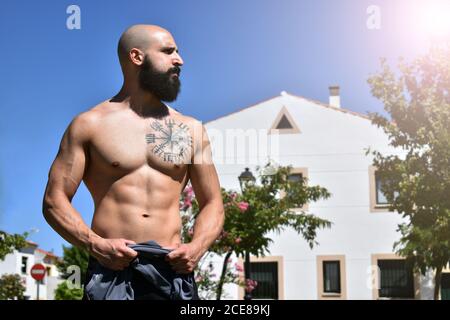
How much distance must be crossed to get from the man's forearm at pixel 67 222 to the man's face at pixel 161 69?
587 mm

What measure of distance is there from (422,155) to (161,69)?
17.2 metres

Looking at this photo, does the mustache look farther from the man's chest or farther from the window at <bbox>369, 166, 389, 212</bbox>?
the window at <bbox>369, 166, 389, 212</bbox>

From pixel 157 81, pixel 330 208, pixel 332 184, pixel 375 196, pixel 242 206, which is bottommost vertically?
pixel 157 81

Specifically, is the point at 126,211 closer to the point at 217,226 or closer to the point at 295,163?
the point at 217,226

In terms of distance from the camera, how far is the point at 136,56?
9.68 ft

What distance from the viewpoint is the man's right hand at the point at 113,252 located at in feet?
8.68

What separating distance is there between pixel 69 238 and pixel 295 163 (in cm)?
2729

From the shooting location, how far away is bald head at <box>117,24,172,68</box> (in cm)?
Result: 292

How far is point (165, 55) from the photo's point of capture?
9.70 ft

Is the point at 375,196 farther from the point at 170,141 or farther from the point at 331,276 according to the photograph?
the point at 170,141

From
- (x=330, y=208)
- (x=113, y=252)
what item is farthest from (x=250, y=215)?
(x=113, y=252)
